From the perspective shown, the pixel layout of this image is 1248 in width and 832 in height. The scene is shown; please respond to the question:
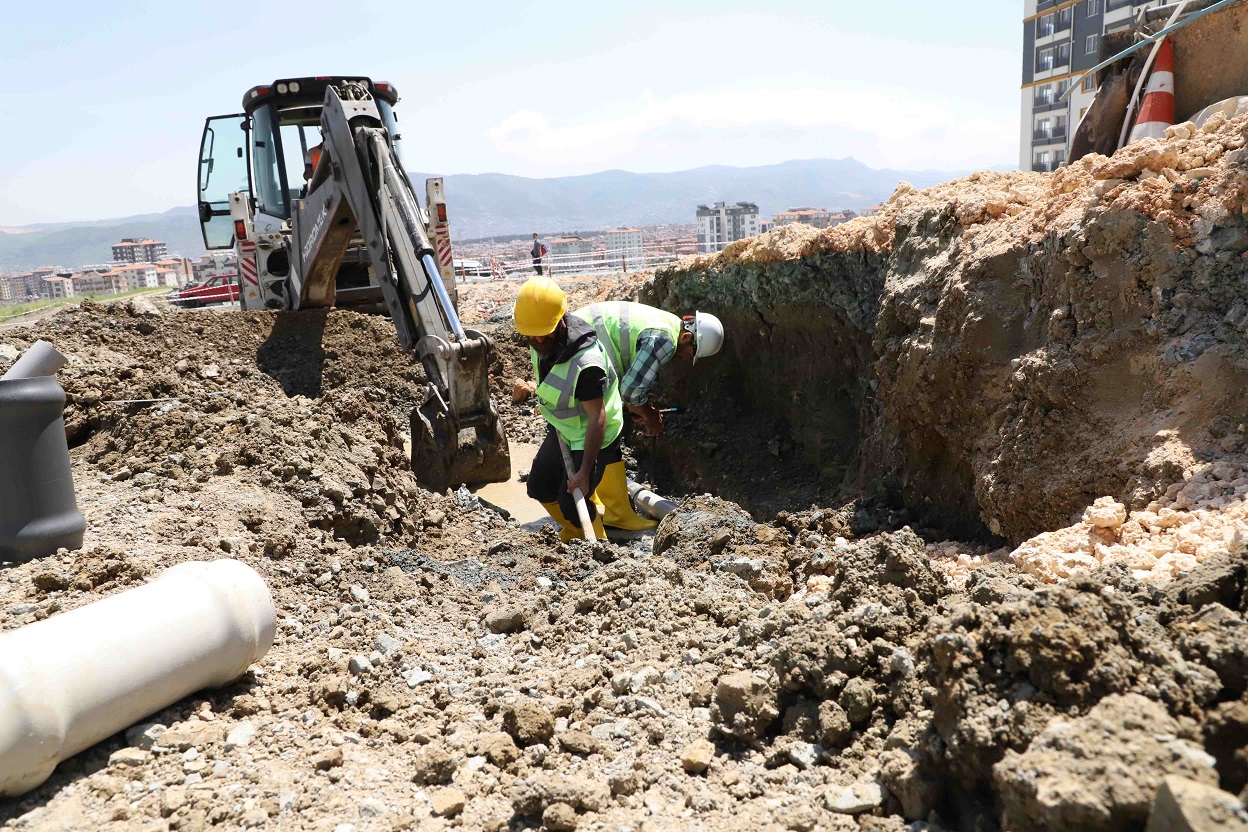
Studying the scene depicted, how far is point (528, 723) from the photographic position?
8.93 ft

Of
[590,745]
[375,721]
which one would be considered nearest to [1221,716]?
[590,745]

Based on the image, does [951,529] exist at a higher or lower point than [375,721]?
lower

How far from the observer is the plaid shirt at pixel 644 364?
21.6 ft

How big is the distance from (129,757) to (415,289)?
14.8ft

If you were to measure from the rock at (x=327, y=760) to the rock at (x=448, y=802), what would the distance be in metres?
0.37

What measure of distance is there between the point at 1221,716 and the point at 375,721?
243cm

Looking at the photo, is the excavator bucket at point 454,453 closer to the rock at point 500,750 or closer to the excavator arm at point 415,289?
the excavator arm at point 415,289

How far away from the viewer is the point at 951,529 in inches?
224

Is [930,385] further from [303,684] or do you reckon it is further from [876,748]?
[303,684]

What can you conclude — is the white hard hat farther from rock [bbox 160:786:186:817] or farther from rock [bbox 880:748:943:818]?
rock [bbox 160:786:186:817]

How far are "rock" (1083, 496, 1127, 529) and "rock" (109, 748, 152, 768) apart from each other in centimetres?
372

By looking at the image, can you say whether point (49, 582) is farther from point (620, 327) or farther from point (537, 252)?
point (537, 252)

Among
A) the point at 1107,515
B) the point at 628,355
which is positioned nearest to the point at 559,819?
the point at 1107,515

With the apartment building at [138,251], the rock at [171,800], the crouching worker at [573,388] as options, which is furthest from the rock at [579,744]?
the apartment building at [138,251]
